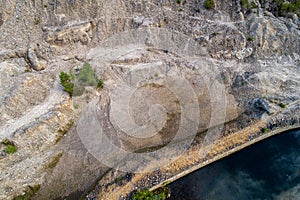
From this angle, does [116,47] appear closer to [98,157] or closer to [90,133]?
[90,133]

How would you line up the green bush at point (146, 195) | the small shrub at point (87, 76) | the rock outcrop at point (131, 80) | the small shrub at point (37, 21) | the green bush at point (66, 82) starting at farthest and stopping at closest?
1. the small shrub at point (37, 21)
2. the small shrub at point (87, 76)
3. the green bush at point (66, 82)
4. the rock outcrop at point (131, 80)
5. the green bush at point (146, 195)

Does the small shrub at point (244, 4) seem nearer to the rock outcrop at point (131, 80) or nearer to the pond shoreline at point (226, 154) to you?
the rock outcrop at point (131, 80)

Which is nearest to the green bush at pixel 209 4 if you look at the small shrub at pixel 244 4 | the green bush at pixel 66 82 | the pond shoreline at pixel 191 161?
the small shrub at pixel 244 4

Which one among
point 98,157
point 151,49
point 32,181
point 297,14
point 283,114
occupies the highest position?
point 297,14

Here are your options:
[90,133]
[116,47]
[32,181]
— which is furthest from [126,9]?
[32,181]

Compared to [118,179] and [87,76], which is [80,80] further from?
[118,179]

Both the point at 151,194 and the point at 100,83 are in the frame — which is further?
the point at 100,83

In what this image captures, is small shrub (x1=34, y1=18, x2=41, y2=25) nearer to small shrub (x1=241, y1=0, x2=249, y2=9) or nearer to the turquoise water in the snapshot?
the turquoise water

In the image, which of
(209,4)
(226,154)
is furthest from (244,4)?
(226,154)
